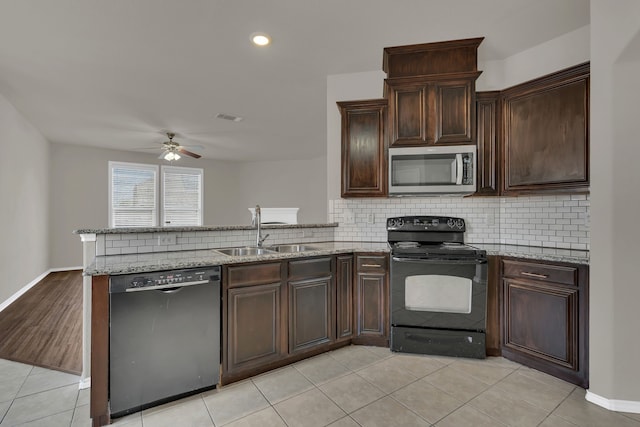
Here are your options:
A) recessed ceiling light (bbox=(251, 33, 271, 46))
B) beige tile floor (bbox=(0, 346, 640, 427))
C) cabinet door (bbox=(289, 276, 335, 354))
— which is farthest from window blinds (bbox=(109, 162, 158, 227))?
cabinet door (bbox=(289, 276, 335, 354))

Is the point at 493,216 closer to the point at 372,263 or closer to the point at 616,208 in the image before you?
the point at 616,208

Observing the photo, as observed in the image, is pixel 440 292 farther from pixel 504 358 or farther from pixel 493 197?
pixel 493 197

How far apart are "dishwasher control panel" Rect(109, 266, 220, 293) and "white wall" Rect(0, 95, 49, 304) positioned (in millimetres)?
3581

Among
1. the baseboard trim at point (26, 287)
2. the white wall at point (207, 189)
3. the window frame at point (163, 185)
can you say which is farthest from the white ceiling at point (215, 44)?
the window frame at point (163, 185)

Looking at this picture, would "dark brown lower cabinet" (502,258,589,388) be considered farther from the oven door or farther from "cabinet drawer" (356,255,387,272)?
"cabinet drawer" (356,255,387,272)

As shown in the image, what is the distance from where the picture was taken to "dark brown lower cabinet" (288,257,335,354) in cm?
241

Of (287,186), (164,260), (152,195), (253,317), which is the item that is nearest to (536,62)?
(253,317)

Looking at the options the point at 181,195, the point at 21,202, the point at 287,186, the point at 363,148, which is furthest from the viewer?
the point at 287,186

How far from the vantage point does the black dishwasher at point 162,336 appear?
1.77 m

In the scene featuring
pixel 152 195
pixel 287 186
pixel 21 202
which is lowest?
pixel 21 202

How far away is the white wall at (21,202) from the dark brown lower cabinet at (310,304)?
4119mm

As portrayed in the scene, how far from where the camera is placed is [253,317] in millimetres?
2207

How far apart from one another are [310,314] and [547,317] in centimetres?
183

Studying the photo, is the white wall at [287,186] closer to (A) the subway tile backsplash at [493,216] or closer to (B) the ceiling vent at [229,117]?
(B) the ceiling vent at [229,117]
